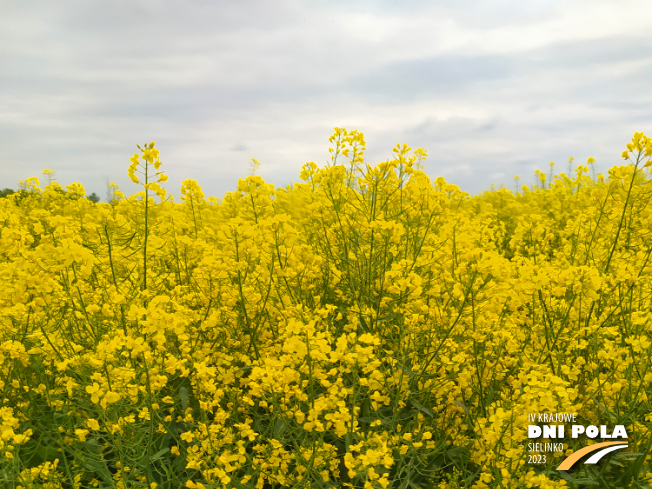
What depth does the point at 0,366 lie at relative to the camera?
9.96 feet

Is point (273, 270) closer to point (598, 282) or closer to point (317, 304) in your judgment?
point (317, 304)

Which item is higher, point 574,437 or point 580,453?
point 574,437

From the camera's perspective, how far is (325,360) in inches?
80.1

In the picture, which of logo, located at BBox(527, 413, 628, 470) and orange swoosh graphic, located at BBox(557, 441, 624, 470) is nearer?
logo, located at BBox(527, 413, 628, 470)

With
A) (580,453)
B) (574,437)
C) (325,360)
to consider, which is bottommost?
(580,453)

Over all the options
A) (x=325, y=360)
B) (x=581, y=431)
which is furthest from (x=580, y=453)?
(x=325, y=360)

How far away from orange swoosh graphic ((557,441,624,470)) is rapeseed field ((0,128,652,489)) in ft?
0.15

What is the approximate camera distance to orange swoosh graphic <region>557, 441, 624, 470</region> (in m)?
2.48

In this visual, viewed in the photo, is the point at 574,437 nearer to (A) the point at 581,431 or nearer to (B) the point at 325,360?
(A) the point at 581,431

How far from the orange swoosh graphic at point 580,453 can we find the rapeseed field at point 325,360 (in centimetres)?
5

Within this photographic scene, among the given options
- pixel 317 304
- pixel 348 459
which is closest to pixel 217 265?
pixel 317 304

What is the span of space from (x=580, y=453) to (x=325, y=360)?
1.53 meters

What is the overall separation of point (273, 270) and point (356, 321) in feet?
2.47

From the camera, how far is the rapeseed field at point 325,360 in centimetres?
216
